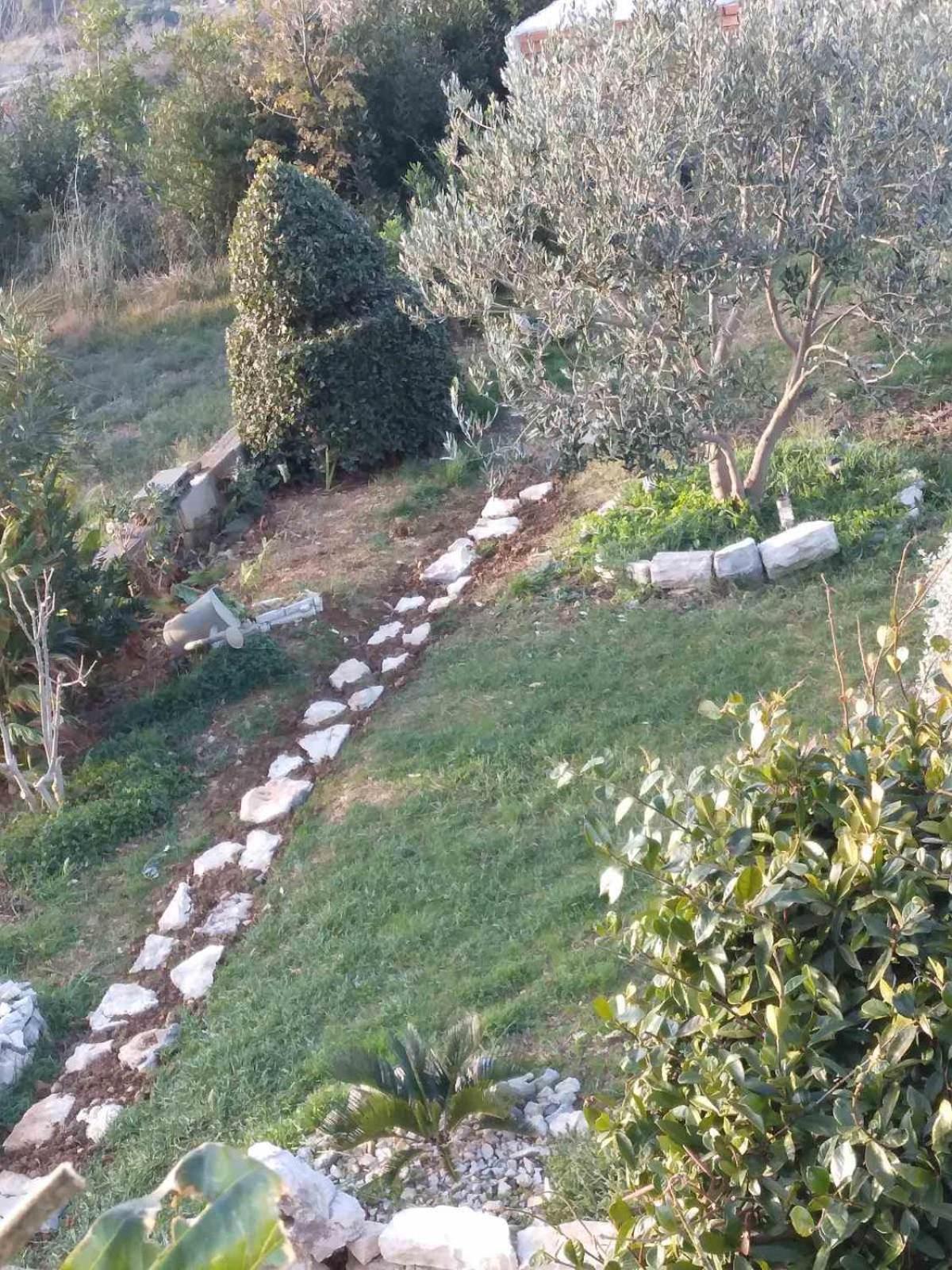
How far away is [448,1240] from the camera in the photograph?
3.01m

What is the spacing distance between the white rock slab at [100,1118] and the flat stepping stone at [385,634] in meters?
3.23

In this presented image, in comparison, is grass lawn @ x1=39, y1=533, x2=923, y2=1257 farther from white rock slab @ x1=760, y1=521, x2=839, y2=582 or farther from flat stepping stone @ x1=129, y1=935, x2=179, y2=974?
flat stepping stone @ x1=129, y1=935, x2=179, y2=974

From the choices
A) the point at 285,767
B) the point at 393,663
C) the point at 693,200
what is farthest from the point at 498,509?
the point at 285,767

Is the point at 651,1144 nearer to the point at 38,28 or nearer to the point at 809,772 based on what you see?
Result: the point at 809,772

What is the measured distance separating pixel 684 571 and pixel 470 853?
2.34 meters

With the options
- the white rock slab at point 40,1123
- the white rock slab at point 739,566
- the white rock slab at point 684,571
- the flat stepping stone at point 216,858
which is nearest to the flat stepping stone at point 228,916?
the flat stepping stone at point 216,858

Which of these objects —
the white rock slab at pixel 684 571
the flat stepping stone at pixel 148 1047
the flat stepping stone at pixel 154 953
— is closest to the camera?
the flat stepping stone at pixel 148 1047

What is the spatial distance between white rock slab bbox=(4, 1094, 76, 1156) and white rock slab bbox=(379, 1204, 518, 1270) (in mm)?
1587

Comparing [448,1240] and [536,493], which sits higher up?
[448,1240]

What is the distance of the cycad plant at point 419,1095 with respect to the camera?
3.39 m

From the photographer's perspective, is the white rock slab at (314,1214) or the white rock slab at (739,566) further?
the white rock slab at (739,566)

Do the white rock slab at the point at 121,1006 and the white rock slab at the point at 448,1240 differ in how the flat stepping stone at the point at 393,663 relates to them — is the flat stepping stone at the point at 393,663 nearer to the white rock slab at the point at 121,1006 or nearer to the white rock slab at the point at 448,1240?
the white rock slab at the point at 121,1006

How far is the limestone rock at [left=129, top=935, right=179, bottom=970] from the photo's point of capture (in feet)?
16.1

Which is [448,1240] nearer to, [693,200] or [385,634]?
[385,634]
